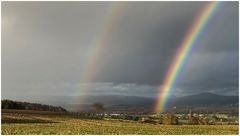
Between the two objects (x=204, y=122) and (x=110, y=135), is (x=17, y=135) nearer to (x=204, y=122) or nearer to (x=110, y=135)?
(x=110, y=135)

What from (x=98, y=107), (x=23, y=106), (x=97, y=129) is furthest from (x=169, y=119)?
(x=98, y=107)

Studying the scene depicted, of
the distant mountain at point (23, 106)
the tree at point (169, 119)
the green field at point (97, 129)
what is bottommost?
the green field at point (97, 129)

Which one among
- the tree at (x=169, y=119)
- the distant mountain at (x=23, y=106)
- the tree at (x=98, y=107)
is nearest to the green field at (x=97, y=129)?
the tree at (x=169, y=119)

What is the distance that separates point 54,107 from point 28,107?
683 inches

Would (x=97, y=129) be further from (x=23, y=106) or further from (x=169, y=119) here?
(x=23, y=106)

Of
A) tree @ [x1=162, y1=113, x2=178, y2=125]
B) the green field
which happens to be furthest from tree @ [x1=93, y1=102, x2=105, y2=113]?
the green field

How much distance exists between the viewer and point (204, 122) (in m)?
94.7

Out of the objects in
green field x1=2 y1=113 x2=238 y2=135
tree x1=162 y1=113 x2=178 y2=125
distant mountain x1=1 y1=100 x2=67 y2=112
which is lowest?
green field x1=2 y1=113 x2=238 y2=135

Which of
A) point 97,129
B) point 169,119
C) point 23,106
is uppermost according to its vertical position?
point 23,106

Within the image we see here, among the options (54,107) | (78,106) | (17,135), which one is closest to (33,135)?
(17,135)

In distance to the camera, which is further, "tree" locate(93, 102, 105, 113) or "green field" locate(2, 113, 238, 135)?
"tree" locate(93, 102, 105, 113)

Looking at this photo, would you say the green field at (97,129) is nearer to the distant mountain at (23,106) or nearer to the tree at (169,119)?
the tree at (169,119)

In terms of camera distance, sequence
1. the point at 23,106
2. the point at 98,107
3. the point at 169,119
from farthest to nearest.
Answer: the point at 98,107 → the point at 23,106 → the point at 169,119

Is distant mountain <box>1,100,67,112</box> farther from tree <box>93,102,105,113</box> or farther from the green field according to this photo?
the green field
